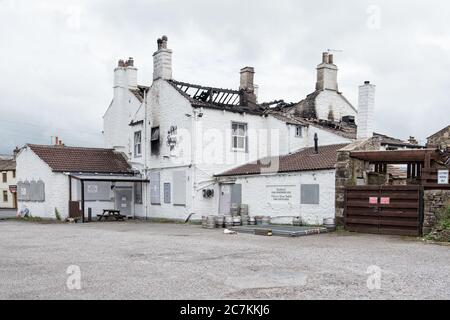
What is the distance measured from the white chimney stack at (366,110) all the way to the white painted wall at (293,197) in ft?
9.16

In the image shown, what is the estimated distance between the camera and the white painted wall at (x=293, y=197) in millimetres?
20280

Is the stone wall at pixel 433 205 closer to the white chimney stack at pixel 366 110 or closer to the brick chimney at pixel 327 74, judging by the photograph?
the white chimney stack at pixel 366 110

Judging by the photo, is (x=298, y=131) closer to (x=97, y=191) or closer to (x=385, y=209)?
(x=385, y=209)

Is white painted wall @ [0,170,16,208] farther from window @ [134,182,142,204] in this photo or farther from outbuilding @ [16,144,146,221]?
window @ [134,182,142,204]

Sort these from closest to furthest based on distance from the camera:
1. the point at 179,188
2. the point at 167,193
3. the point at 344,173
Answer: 1. the point at 344,173
2. the point at 179,188
3. the point at 167,193

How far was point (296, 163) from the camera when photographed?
23125 millimetres

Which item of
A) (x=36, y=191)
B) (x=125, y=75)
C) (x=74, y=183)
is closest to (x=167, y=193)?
(x=74, y=183)

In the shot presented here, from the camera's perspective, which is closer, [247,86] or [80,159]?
[247,86]

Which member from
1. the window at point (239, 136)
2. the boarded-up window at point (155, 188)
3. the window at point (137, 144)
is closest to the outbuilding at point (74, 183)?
the boarded-up window at point (155, 188)

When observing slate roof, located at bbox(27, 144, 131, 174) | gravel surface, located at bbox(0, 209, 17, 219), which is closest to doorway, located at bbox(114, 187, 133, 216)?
slate roof, located at bbox(27, 144, 131, 174)

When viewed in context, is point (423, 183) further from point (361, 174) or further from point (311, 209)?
point (311, 209)

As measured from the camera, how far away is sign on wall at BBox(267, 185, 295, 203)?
22.1m

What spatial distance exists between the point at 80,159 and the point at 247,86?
11767 millimetres
